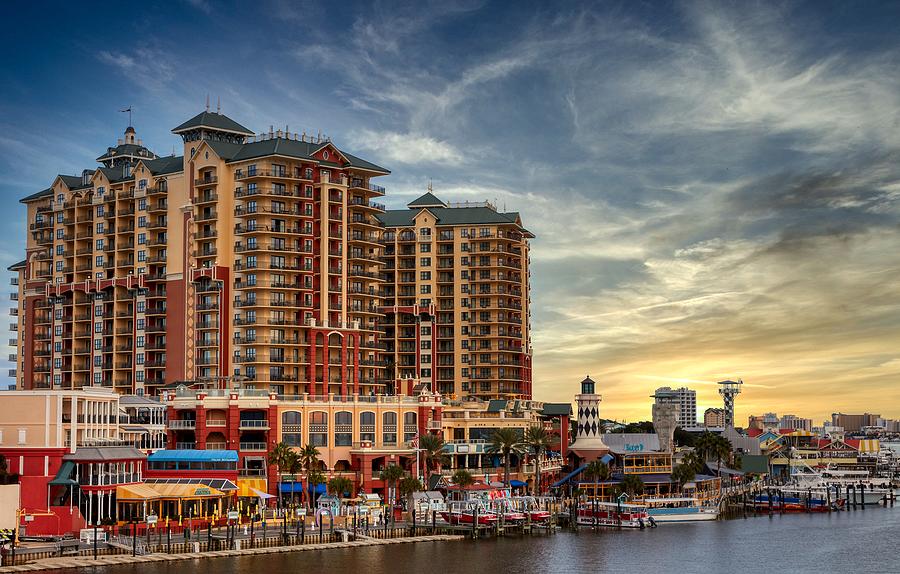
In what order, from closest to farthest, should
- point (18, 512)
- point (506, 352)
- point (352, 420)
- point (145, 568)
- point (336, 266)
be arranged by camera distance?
point (145, 568) < point (18, 512) < point (352, 420) < point (336, 266) < point (506, 352)

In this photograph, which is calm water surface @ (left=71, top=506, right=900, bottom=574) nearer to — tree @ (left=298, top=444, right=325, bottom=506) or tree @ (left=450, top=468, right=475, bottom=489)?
tree @ (left=450, top=468, right=475, bottom=489)

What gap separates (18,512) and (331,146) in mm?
71188

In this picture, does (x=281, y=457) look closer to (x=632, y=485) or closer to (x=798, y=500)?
(x=632, y=485)

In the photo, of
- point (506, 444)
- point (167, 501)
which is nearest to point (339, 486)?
point (167, 501)

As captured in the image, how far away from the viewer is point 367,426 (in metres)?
Result: 149

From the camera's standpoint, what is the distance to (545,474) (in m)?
174

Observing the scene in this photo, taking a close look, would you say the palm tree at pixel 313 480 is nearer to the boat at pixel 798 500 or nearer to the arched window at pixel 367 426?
the arched window at pixel 367 426

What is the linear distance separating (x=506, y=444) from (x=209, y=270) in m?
45.5

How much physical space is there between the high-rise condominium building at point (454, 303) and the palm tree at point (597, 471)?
34290mm

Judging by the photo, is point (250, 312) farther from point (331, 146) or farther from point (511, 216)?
point (511, 216)

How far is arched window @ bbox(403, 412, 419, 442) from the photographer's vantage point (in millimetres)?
152250

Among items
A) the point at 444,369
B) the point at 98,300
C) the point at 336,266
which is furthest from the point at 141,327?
Result: the point at 444,369

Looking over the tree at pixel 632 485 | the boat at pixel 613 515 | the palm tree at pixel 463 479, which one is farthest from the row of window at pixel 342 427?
the tree at pixel 632 485

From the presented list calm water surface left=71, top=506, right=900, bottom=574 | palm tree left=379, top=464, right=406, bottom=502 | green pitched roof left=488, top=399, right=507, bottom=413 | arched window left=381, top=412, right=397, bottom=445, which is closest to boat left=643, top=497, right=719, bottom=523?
calm water surface left=71, top=506, right=900, bottom=574
